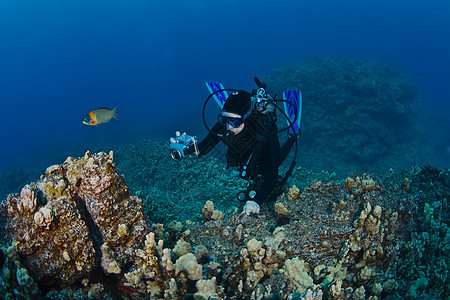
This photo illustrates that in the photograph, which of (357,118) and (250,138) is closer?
(250,138)

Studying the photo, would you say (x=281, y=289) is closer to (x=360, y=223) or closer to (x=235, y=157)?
(x=360, y=223)

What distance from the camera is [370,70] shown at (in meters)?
→ 23.3

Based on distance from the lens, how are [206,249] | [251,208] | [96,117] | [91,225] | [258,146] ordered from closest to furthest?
[91,225], [206,249], [258,146], [251,208], [96,117]

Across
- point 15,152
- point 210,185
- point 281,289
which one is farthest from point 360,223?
point 15,152

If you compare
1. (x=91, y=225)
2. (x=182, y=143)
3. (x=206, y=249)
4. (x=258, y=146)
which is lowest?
(x=206, y=249)

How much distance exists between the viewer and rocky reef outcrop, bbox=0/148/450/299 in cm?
226

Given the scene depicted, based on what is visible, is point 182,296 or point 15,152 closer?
point 182,296

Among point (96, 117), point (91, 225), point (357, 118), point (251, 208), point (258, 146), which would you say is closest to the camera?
point (91, 225)

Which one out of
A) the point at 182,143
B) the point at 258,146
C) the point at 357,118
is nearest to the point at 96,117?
the point at 182,143

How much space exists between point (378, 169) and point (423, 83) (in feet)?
158

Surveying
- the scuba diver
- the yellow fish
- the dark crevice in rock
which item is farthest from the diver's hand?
the yellow fish

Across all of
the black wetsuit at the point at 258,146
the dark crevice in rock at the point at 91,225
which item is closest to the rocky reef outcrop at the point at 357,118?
the black wetsuit at the point at 258,146

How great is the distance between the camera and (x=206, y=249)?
10.0ft

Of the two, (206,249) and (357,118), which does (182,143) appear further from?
(357,118)
